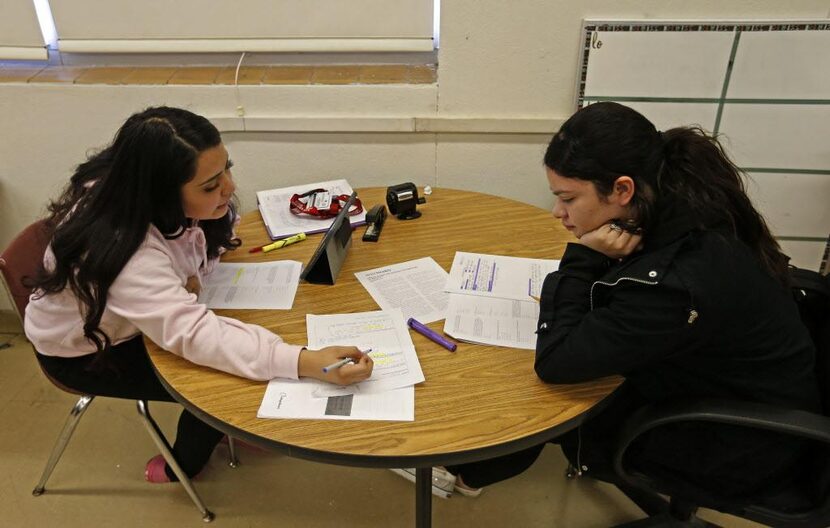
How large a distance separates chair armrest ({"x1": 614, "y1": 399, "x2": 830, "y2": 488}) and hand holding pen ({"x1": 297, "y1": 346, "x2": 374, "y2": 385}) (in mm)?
523

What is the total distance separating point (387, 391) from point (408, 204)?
0.76m

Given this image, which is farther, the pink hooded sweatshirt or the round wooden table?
the pink hooded sweatshirt

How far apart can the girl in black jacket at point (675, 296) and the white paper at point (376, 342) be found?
0.82 feet

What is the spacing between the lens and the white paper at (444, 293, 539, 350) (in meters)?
1.19

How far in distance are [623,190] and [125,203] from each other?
3.18 feet

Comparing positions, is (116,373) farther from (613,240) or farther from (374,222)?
(613,240)

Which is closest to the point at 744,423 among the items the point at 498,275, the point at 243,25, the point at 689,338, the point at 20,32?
the point at 689,338

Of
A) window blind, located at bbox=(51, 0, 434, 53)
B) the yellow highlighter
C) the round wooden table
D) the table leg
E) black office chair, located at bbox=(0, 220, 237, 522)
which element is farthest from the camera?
window blind, located at bbox=(51, 0, 434, 53)

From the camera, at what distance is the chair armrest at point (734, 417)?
0.98 metres

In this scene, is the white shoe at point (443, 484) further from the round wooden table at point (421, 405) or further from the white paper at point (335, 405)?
the white paper at point (335, 405)

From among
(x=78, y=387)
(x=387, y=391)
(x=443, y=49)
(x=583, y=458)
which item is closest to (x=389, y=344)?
(x=387, y=391)

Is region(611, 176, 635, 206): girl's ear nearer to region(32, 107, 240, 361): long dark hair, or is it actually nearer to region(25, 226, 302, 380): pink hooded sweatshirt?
region(25, 226, 302, 380): pink hooded sweatshirt

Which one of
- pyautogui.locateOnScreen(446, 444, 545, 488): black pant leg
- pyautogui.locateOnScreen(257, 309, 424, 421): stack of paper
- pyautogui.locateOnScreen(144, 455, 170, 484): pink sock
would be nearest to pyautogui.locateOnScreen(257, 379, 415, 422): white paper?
pyautogui.locateOnScreen(257, 309, 424, 421): stack of paper

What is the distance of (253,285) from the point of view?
140cm
